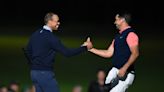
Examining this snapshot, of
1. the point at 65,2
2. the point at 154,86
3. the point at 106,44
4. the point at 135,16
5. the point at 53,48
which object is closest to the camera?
the point at 53,48

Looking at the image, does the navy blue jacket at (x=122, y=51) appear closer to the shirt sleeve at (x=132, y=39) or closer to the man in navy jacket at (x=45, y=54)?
the shirt sleeve at (x=132, y=39)

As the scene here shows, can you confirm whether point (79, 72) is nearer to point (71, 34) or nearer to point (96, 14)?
point (71, 34)

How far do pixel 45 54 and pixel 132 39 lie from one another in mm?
1273

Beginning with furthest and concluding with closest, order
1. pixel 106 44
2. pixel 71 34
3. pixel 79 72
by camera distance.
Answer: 1. pixel 71 34
2. pixel 106 44
3. pixel 79 72

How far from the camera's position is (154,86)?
65.0 feet

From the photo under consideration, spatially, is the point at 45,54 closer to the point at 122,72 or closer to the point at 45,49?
the point at 45,49

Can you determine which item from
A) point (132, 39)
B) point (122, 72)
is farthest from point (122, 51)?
point (122, 72)

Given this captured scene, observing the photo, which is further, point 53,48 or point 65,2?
point 65,2

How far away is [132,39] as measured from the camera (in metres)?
10.9

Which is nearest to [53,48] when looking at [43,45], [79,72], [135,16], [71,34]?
[43,45]

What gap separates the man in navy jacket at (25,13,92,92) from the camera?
35.0 feet

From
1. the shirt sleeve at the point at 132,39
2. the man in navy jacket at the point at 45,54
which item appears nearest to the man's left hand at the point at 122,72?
the shirt sleeve at the point at 132,39

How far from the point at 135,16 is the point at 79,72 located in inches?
687

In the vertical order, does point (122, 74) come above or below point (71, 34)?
above
